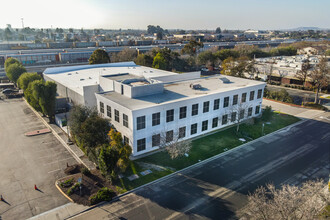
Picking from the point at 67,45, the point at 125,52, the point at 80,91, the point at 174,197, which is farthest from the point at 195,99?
the point at 67,45

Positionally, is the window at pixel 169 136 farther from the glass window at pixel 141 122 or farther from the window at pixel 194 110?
the window at pixel 194 110

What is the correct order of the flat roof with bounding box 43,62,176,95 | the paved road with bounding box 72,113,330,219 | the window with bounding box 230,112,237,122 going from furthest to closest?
the flat roof with bounding box 43,62,176,95 < the window with bounding box 230,112,237,122 < the paved road with bounding box 72,113,330,219

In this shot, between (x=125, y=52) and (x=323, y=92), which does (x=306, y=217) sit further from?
(x=125, y=52)

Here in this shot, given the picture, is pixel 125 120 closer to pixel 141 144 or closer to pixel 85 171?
pixel 141 144

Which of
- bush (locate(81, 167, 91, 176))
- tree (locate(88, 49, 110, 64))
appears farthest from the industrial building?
tree (locate(88, 49, 110, 64))

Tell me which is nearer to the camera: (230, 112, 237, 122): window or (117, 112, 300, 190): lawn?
(117, 112, 300, 190): lawn

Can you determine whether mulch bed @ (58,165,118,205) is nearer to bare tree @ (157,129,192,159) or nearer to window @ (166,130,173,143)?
bare tree @ (157,129,192,159)

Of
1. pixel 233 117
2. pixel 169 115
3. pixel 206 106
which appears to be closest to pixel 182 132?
pixel 169 115
